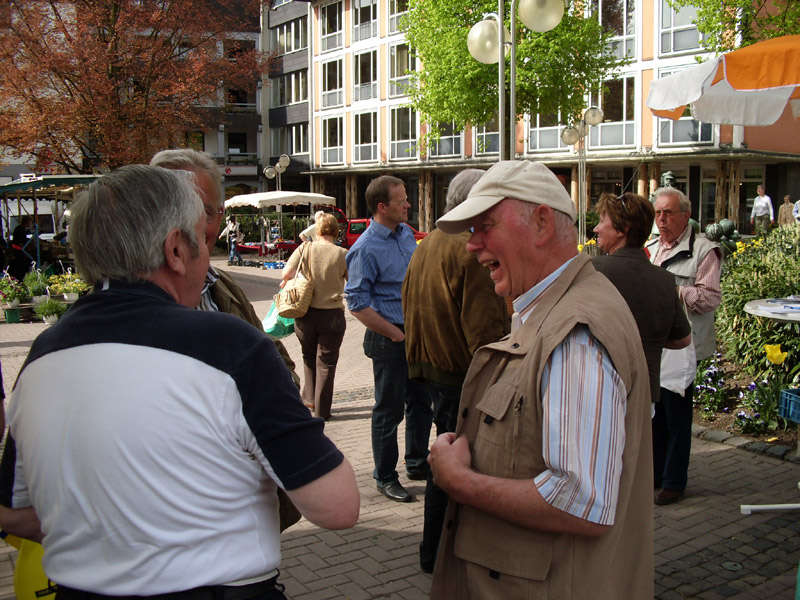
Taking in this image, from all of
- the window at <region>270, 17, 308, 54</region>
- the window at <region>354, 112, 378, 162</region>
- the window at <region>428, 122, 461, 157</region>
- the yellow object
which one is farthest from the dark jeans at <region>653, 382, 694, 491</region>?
the window at <region>270, 17, 308, 54</region>

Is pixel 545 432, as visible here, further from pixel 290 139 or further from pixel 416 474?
pixel 290 139

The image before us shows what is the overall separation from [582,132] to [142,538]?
821 inches

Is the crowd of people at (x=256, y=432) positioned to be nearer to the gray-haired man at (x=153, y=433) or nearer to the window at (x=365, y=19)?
the gray-haired man at (x=153, y=433)

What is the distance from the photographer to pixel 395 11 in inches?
1596

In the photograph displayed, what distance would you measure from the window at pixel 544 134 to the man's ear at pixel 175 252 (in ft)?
108

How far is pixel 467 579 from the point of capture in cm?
199

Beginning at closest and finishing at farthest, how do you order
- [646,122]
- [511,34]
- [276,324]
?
[276,324]
[511,34]
[646,122]

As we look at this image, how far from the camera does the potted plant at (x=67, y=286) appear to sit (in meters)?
14.7

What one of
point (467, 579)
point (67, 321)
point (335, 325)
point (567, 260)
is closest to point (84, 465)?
point (67, 321)

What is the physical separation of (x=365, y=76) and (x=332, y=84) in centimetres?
339

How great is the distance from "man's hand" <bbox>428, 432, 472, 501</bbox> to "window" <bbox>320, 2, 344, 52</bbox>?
45507 millimetres

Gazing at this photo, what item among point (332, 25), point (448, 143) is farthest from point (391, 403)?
point (332, 25)

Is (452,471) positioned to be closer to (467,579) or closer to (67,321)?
(467,579)

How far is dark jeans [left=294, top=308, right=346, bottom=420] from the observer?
689 centimetres
